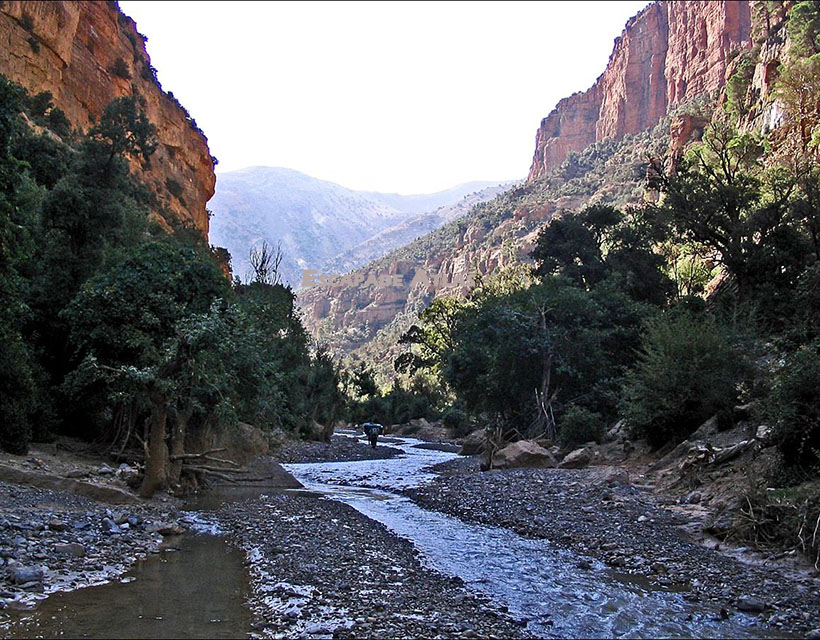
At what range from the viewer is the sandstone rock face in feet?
156

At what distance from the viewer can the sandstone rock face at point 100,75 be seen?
156ft

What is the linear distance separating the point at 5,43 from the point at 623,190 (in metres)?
89.7

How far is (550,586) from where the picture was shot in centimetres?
984

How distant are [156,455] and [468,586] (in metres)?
10.1

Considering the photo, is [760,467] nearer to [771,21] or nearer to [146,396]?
[146,396]

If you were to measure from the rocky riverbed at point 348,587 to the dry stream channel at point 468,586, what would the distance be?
357mm

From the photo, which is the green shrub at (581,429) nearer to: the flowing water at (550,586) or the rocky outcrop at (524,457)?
the rocky outcrop at (524,457)

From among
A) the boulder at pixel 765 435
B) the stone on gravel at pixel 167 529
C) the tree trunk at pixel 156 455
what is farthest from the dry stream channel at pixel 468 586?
the boulder at pixel 765 435

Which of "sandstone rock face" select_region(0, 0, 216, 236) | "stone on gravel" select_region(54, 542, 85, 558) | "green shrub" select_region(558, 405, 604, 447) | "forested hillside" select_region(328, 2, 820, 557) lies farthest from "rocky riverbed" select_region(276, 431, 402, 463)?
"sandstone rock face" select_region(0, 0, 216, 236)

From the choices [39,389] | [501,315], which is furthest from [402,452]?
[39,389]

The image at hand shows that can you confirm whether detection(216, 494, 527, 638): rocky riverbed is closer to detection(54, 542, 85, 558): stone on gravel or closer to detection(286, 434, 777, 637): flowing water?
detection(286, 434, 777, 637): flowing water

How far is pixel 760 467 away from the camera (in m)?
14.5

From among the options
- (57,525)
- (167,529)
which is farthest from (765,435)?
(57,525)

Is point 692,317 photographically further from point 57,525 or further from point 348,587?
point 57,525
